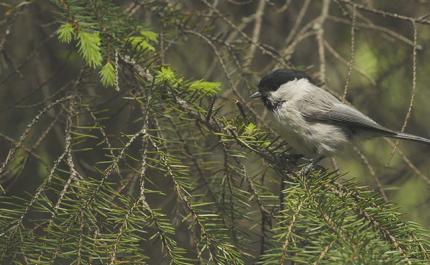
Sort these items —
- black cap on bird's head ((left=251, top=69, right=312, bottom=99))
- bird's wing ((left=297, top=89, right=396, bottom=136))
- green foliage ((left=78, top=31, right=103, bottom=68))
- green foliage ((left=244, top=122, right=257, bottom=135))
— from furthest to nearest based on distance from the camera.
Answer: bird's wing ((left=297, top=89, right=396, bottom=136)) → black cap on bird's head ((left=251, top=69, right=312, bottom=99)) → green foliage ((left=244, top=122, right=257, bottom=135)) → green foliage ((left=78, top=31, right=103, bottom=68))

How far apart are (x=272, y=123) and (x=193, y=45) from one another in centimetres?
84

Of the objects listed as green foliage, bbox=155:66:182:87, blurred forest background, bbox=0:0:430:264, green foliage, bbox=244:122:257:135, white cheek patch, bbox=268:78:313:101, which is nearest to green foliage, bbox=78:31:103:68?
green foliage, bbox=155:66:182:87

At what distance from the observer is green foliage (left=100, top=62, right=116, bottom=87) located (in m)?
1.62

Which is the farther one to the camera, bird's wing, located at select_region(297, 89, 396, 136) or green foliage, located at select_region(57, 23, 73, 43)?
bird's wing, located at select_region(297, 89, 396, 136)

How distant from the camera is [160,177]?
2713 millimetres

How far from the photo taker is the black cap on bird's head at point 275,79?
2.10 m

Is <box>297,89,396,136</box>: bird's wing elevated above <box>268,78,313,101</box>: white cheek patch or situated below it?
below

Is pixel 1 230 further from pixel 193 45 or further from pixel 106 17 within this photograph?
pixel 193 45

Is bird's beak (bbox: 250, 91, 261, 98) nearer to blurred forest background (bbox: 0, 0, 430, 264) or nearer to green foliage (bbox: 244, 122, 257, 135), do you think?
blurred forest background (bbox: 0, 0, 430, 264)

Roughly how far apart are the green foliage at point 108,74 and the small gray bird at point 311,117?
2.07 ft

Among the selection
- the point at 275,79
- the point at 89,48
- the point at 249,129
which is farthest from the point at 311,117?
the point at 89,48

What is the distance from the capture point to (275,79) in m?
2.11

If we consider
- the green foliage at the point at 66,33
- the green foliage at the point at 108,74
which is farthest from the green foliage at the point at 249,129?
the green foliage at the point at 66,33

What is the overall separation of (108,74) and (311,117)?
3.04 ft
